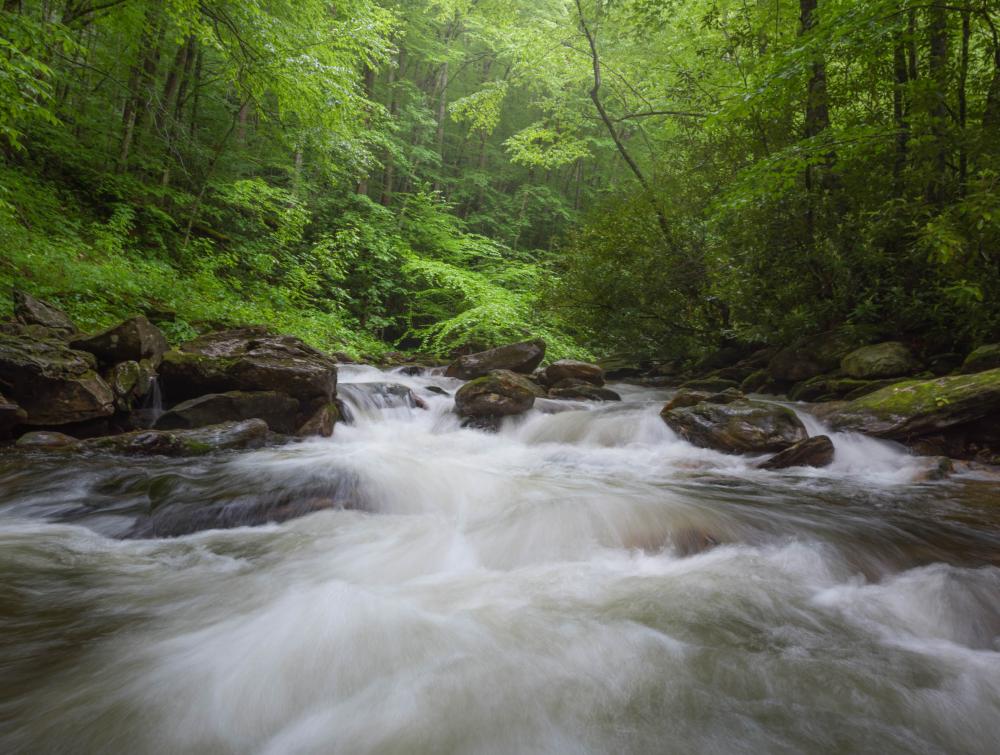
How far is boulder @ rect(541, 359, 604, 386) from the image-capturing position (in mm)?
9836

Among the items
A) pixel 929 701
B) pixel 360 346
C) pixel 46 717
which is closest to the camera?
pixel 46 717

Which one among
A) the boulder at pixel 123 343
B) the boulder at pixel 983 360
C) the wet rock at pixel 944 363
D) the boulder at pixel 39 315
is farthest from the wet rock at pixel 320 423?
the wet rock at pixel 944 363

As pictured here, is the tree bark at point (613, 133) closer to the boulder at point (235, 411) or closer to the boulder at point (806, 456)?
the boulder at point (806, 456)

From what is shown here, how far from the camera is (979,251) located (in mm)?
5543

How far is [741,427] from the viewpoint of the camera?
5781 millimetres

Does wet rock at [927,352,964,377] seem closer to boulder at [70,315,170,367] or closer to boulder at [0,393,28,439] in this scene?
boulder at [70,315,170,367]

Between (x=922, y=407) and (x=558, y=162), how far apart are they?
10173 millimetres

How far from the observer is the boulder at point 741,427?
18.3ft

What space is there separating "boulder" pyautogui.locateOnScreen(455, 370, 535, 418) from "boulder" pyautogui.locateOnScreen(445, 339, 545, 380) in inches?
81.1

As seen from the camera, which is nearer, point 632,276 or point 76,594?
point 76,594

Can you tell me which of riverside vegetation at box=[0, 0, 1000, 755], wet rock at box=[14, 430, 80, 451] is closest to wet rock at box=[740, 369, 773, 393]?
riverside vegetation at box=[0, 0, 1000, 755]

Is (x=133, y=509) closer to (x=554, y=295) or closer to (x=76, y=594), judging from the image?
(x=76, y=594)

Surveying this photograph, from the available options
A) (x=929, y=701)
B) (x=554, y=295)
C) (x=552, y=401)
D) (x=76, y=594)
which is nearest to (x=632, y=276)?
(x=554, y=295)

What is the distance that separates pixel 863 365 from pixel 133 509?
8.33 meters
